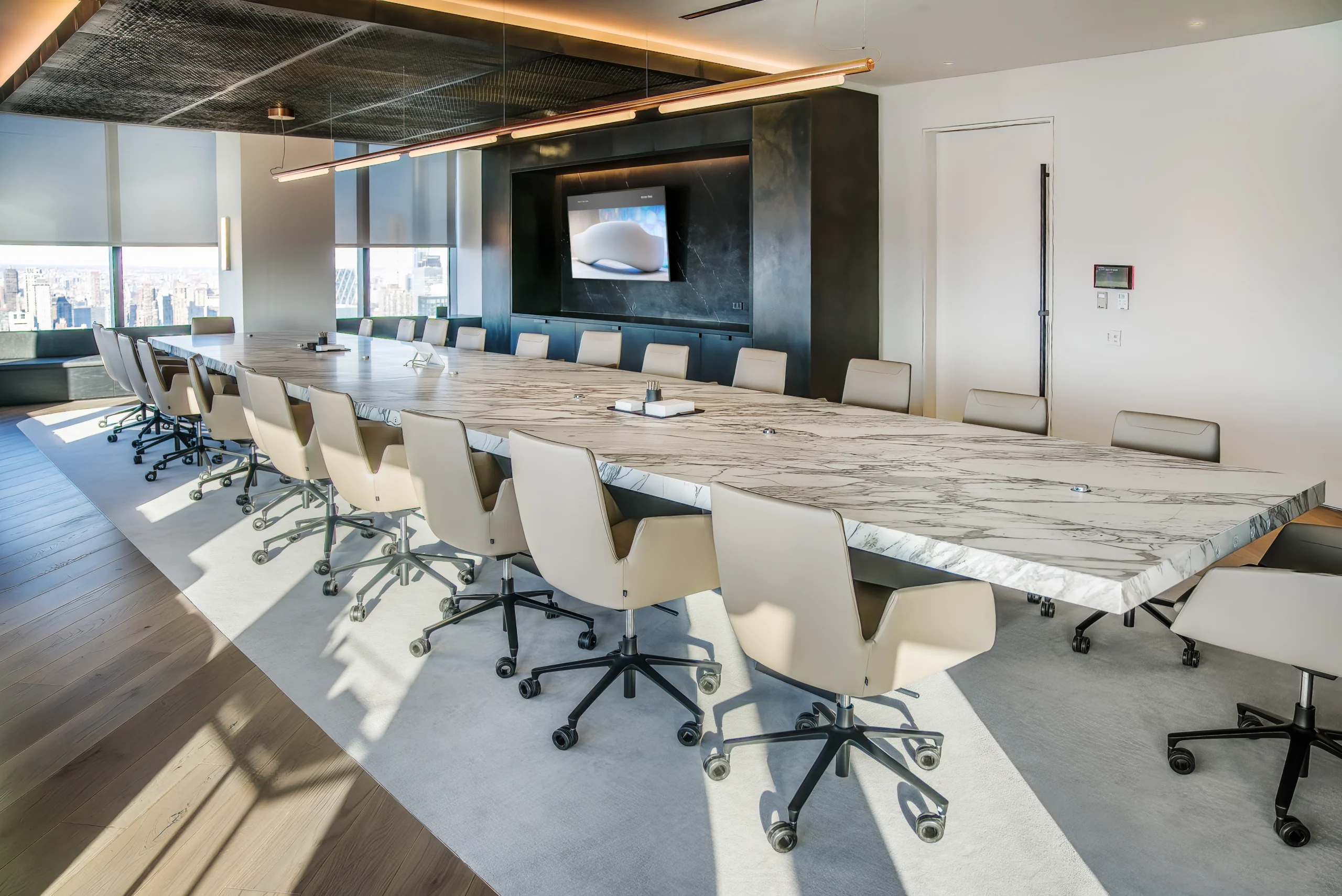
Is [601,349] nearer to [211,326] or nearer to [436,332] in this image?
[436,332]

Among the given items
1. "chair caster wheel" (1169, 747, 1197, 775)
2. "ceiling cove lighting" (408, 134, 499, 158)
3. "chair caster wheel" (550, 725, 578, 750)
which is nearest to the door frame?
"ceiling cove lighting" (408, 134, 499, 158)

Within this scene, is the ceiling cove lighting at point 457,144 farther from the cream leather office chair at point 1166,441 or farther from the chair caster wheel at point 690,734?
the chair caster wheel at point 690,734

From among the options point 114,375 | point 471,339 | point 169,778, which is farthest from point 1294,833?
point 114,375

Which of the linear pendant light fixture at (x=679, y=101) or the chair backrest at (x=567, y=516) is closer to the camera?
the chair backrest at (x=567, y=516)

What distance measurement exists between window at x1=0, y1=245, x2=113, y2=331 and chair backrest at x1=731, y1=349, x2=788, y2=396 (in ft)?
23.8

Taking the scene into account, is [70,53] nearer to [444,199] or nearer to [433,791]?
[433,791]

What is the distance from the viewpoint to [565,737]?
8.81 feet

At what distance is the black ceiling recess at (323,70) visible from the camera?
506 centimetres

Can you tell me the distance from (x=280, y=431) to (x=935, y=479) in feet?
9.89

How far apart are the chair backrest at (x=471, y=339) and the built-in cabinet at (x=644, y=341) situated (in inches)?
30.4

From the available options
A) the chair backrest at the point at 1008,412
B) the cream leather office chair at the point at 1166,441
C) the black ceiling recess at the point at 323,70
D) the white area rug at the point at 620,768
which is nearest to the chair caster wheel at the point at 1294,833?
the white area rug at the point at 620,768

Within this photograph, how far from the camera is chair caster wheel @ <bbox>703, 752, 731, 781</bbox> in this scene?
8.30 ft

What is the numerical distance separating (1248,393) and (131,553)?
21.3ft

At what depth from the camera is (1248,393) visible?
5723mm
